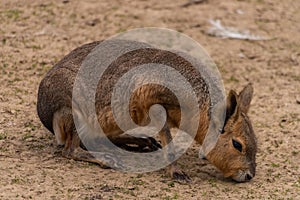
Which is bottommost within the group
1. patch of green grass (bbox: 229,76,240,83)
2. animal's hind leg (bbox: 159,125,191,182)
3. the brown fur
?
patch of green grass (bbox: 229,76,240,83)

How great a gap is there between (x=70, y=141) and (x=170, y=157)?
950 mm

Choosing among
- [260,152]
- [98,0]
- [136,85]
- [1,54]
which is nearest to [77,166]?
[136,85]

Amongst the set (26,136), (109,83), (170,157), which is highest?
(109,83)

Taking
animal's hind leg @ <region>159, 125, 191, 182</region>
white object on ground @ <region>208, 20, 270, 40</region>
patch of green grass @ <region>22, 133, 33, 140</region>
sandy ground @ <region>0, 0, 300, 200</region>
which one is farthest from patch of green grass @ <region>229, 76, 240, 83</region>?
patch of green grass @ <region>22, 133, 33, 140</region>

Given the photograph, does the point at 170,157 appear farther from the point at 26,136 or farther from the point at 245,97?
the point at 26,136

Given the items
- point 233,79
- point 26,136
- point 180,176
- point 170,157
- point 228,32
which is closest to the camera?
point 180,176

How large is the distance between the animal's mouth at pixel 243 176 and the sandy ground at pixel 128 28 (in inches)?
2.2

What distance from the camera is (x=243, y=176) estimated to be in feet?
19.3

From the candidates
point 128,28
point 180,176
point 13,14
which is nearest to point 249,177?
point 180,176

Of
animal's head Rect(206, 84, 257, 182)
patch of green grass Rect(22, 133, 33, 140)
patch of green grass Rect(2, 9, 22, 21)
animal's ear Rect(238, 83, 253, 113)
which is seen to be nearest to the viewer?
animal's head Rect(206, 84, 257, 182)

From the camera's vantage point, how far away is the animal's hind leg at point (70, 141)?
6.10m

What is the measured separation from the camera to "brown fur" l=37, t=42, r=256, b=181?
5859 mm

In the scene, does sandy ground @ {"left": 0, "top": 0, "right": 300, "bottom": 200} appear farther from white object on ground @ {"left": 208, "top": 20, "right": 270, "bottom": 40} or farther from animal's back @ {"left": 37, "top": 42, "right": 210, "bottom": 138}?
animal's back @ {"left": 37, "top": 42, "right": 210, "bottom": 138}

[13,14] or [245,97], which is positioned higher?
[13,14]
